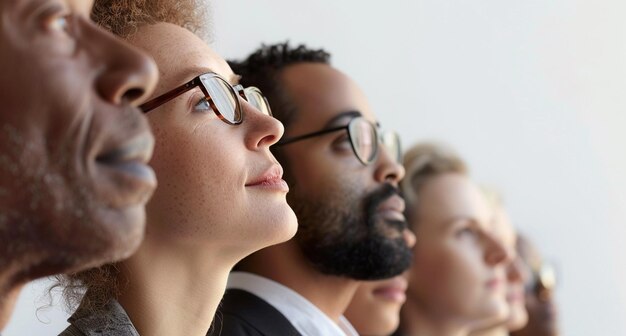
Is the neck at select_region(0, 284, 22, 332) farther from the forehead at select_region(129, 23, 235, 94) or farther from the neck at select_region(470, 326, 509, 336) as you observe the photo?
the neck at select_region(470, 326, 509, 336)

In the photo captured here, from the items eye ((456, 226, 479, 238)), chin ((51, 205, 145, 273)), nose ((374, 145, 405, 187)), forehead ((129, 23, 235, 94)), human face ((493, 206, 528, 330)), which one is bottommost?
human face ((493, 206, 528, 330))

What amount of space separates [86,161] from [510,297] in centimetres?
213

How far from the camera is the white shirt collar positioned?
1967 mm

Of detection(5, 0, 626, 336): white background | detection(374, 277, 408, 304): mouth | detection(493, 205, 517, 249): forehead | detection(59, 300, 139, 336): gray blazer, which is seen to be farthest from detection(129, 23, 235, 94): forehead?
detection(5, 0, 626, 336): white background

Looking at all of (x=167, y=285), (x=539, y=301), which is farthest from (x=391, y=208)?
(x=539, y=301)

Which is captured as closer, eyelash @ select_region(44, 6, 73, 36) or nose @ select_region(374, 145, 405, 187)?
eyelash @ select_region(44, 6, 73, 36)

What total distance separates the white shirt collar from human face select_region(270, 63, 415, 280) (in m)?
0.08

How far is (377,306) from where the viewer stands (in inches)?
92.7

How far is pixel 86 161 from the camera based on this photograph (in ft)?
3.47

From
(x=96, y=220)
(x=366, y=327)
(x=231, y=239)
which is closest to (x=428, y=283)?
(x=366, y=327)

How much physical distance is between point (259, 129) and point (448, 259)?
3.98ft

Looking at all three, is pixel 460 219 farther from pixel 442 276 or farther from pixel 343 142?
pixel 343 142

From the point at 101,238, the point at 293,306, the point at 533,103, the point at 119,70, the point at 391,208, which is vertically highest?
the point at 119,70

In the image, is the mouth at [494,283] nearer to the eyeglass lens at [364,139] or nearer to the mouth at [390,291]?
the mouth at [390,291]
